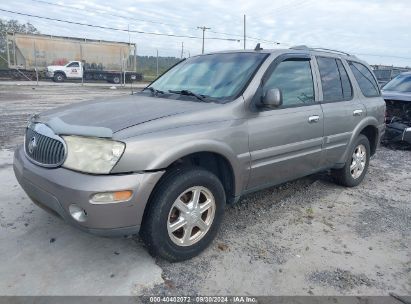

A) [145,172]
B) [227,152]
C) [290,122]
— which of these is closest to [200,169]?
[227,152]

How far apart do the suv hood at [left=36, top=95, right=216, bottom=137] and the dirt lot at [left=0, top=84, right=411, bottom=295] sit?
111 centimetres

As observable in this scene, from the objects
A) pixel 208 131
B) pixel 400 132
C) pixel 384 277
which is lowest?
pixel 384 277

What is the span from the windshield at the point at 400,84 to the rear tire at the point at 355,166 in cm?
430

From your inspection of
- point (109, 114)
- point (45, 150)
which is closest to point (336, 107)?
point (109, 114)

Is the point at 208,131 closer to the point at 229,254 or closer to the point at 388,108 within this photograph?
the point at 229,254

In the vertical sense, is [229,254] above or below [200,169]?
below

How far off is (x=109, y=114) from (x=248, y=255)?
1737mm

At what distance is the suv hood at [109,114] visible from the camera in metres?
2.93

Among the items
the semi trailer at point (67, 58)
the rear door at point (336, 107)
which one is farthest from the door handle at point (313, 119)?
the semi trailer at point (67, 58)

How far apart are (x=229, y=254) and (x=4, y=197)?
9.12 ft

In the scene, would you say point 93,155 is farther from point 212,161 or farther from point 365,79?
point 365,79

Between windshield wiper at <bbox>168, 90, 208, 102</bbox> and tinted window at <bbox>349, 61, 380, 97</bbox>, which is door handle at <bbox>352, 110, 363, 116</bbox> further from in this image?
windshield wiper at <bbox>168, 90, 208, 102</bbox>

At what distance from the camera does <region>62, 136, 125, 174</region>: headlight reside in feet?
9.02

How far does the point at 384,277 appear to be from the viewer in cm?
318
